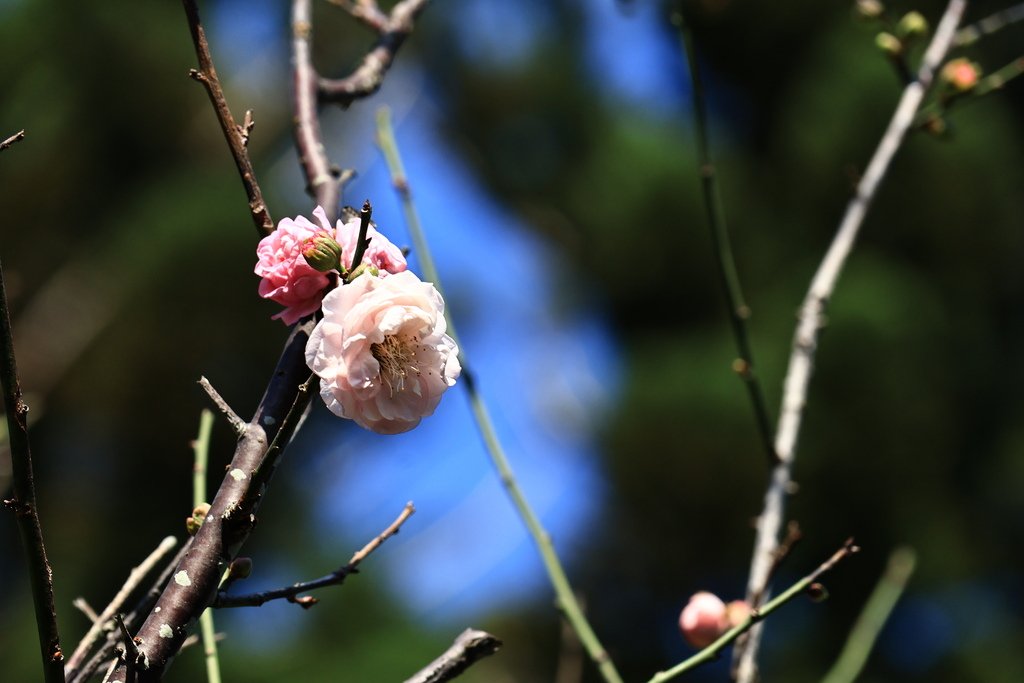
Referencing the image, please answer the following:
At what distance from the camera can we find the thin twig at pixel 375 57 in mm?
840

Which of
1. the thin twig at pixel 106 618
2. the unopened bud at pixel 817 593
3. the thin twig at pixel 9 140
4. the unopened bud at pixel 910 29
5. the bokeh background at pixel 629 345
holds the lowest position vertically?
the unopened bud at pixel 817 593

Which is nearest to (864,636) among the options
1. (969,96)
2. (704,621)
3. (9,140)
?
(704,621)

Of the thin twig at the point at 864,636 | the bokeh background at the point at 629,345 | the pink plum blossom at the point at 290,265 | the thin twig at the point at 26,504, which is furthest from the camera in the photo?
the bokeh background at the point at 629,345

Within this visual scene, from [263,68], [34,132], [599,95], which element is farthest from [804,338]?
[599,95]

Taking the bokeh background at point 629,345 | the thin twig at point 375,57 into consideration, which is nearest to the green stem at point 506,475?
the thin twig at point 375,57

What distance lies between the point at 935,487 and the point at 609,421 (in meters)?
1.40

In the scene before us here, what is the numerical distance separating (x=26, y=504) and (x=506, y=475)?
19.3 inches

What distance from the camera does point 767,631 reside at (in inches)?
160

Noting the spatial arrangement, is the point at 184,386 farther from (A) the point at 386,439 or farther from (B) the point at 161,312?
(A) the point at 386,439

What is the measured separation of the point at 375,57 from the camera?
90cm

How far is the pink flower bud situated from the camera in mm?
865

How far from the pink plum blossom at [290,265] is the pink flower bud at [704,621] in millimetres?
510

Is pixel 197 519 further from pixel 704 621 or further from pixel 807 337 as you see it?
pixel 807 337

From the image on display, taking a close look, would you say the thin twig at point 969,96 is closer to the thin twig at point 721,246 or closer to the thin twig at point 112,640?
the thin twig at point 721,246
